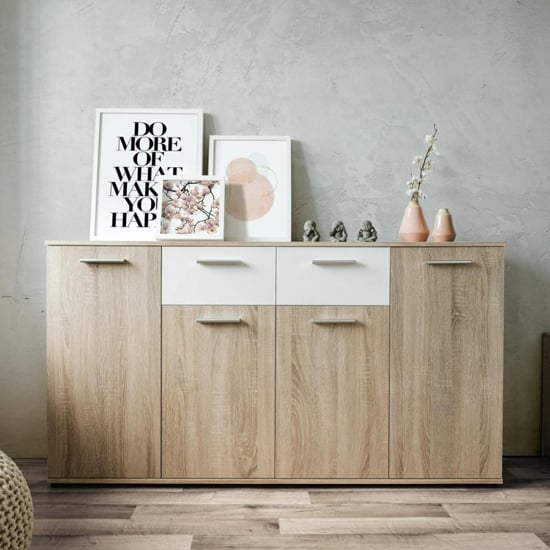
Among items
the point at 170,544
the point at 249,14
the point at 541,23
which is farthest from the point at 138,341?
the point at 541,23

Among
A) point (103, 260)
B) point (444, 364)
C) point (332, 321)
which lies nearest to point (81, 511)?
point (103, 260)

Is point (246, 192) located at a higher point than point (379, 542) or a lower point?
higher

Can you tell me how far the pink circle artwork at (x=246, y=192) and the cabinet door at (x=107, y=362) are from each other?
0.49 metres

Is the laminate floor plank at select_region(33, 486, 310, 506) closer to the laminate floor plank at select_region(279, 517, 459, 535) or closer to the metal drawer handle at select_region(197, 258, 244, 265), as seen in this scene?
the laminate floor plank at select_region(279, 517, 459, 535)

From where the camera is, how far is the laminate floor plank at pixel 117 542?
1608 mm

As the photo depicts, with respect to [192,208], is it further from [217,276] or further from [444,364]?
[444,364]

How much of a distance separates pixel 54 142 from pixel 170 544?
5.83 feet

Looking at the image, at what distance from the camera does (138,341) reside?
2010 mm

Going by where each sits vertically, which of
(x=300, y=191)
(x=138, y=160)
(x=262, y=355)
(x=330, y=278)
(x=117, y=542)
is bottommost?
(x=117, y=542)

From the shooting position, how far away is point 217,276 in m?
2.00

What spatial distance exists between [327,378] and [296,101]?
127 centimetres

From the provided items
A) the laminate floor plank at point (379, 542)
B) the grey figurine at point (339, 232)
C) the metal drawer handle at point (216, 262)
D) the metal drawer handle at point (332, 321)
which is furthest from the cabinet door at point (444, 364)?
the metal drawer handle at point (216, 262)

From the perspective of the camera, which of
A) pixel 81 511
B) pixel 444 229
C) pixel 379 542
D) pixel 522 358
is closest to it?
pixel 379 542

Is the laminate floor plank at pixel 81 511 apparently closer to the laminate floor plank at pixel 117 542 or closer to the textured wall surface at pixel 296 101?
Answer: the laminate floor plank at pixel 117 542
